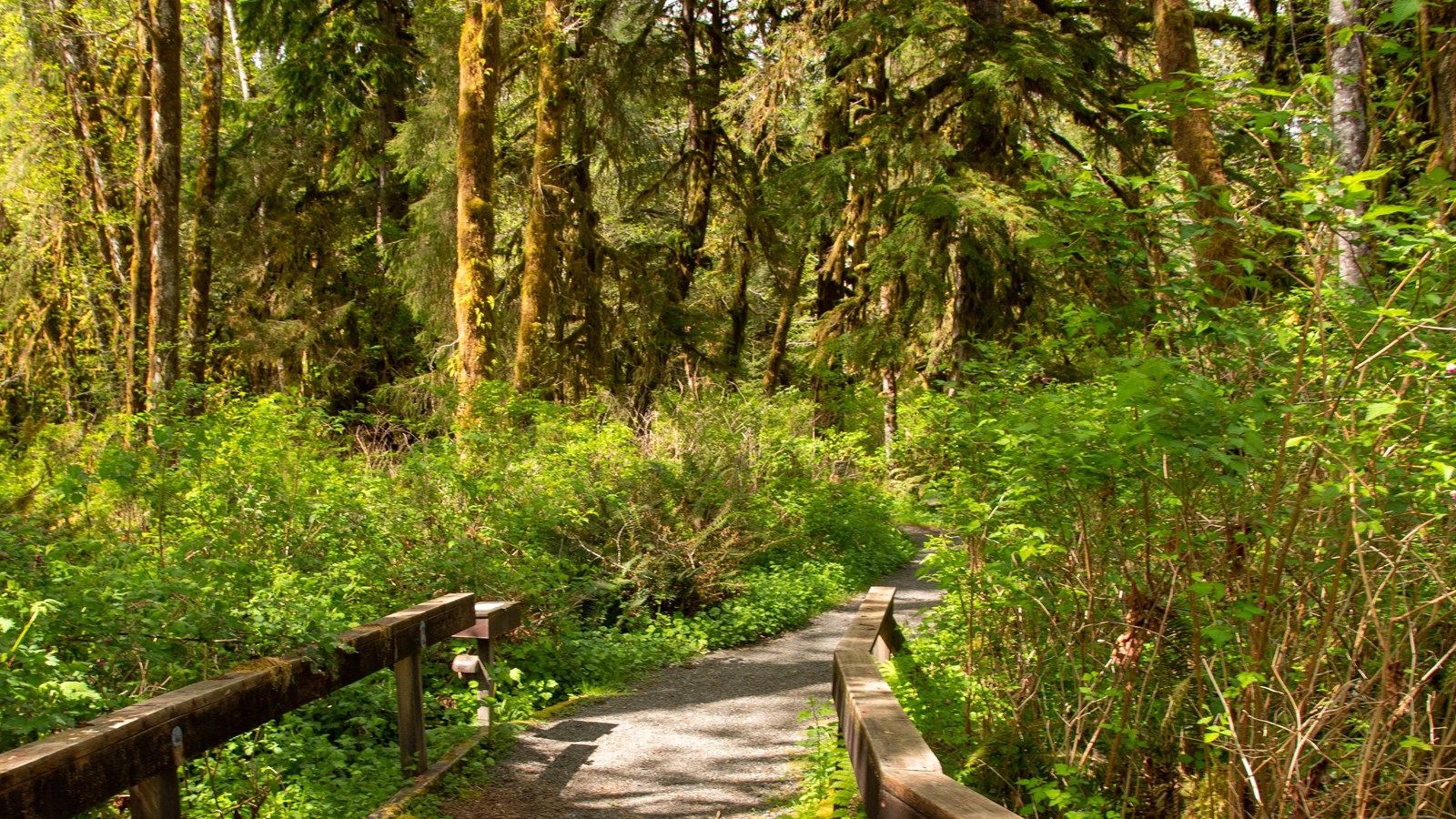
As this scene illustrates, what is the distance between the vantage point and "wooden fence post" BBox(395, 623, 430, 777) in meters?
5.70

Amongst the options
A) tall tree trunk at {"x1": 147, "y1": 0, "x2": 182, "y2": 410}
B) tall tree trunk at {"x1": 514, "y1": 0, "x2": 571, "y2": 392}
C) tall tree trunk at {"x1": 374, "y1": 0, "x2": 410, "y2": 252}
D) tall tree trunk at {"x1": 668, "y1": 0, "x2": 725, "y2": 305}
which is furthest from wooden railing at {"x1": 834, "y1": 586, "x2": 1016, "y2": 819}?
tall tree trunk at {"x1": 374, "y1": 0, "x2": 410, "y2": 252}

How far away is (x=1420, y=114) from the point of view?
36.4ft

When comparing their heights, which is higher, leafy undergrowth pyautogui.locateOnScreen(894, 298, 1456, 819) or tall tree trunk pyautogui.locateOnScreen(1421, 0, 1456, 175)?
tall tree trunk pyautogui.locateOnScreen(1421, 0, 1456, 175)

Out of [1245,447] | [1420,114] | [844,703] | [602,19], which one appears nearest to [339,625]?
[844,703]

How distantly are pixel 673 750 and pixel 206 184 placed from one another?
54.2ft

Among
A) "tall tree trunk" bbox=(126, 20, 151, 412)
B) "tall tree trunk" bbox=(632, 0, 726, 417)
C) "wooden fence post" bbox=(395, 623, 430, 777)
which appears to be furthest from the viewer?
"tall tree trunk" bbox=(632, 0, 726, 417)

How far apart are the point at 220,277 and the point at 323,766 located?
21.4 meters

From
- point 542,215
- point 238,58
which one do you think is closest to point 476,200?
point 542,215

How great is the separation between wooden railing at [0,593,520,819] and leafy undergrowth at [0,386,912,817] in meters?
0.21

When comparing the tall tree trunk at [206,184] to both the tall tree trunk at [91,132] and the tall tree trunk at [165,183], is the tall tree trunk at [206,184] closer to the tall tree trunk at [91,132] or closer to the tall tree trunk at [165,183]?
the tall tree trunk at [91,132]

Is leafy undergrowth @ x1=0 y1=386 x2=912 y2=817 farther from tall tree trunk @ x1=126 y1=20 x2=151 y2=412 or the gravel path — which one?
tall tree trunk @ x1=126 y1=20 x2=151 y2=412

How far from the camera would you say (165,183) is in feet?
50.1

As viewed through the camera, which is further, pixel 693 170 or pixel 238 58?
pixel 238 58

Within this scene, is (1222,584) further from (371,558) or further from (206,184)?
(206,184)
